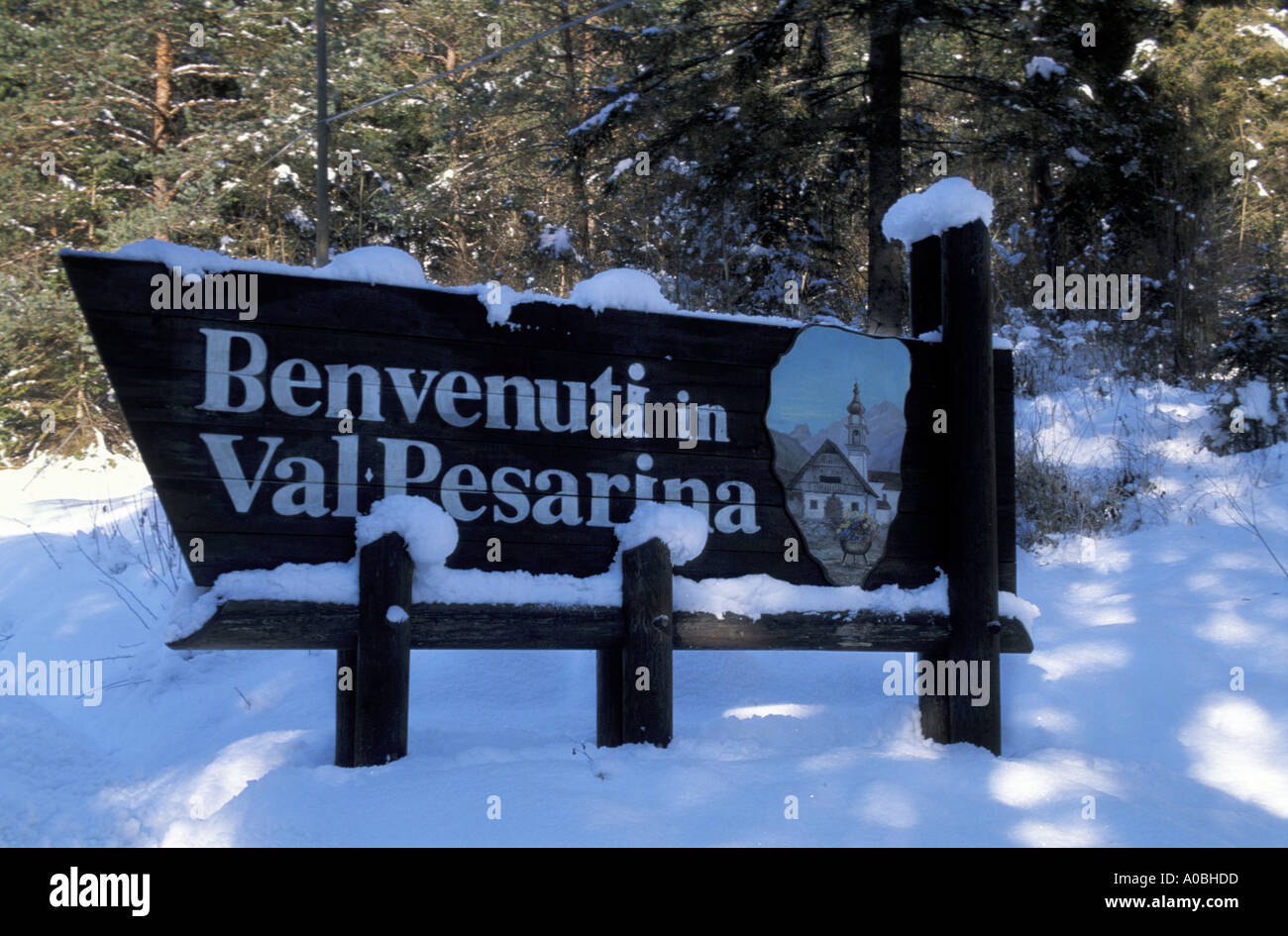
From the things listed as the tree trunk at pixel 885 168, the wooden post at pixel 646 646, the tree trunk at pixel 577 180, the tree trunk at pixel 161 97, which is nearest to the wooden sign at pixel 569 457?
the wooden post at pixel 646 646

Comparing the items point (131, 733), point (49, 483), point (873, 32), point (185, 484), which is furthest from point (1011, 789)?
point (49, 483)

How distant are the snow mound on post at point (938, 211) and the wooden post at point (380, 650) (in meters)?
2.55

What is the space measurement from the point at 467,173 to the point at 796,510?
12.2m

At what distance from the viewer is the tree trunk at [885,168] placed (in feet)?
26.6

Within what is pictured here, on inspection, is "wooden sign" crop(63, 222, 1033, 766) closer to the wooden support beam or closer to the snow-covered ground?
the wooden support beam

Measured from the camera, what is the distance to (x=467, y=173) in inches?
570

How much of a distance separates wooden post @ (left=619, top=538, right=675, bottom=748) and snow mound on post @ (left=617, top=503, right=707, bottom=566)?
0.15 feet

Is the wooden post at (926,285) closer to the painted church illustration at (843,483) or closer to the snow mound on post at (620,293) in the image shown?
the painted church illustration at (843,483)

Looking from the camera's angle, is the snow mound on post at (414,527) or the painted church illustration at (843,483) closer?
the snow mound on post at (414,527)

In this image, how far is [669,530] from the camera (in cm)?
348

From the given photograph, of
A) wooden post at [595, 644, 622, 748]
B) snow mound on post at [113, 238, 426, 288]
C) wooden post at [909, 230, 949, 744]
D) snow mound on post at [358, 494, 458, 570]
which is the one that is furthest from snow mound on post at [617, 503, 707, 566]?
wooden post at [909, 230, 949, 744]

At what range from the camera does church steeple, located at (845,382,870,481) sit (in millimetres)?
3893

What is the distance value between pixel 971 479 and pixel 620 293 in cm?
167
